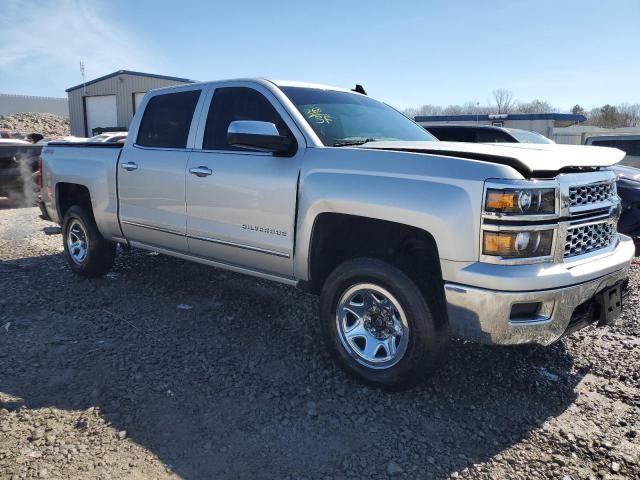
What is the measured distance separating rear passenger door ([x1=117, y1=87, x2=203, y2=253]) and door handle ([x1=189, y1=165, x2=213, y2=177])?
0.45 ft

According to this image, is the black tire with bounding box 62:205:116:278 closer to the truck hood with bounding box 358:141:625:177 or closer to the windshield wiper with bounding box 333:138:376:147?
the windshield wiper with bounding box 333:138:376:147

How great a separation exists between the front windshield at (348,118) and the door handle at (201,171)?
0.86 meters

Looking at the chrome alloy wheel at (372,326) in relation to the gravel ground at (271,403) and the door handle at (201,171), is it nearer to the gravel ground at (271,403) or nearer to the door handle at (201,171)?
the gravel ground at (271,403)

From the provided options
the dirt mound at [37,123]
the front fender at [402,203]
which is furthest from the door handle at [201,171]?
the dirt mound at [37,123]

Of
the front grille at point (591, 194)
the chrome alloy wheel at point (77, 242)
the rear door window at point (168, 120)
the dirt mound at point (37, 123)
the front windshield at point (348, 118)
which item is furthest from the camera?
the dirt mound at point (37, 123)

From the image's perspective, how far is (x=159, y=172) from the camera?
4.62 metres

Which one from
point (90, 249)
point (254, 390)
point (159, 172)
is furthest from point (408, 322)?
point (90, 249)

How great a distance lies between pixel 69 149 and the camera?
5789 mm

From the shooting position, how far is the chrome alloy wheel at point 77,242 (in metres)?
5.80

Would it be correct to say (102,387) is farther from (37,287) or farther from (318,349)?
(37,287)

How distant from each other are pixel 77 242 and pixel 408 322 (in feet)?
14.1

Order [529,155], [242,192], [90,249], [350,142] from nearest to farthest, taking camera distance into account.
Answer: [529,155] < [350,142] < [242,192] < [90,249]

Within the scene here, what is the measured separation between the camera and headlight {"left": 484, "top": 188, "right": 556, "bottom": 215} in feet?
9.09

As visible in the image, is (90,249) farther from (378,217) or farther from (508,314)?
(508,314)
